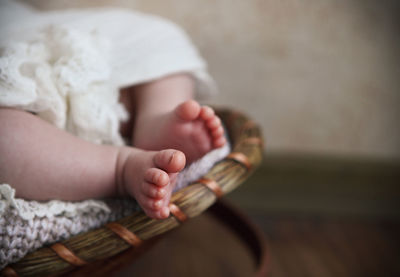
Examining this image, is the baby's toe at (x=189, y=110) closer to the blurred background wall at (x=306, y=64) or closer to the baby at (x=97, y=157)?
the baby at (x=97, y=157)

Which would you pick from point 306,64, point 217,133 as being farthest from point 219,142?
point 306,64

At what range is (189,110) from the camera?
36 cm

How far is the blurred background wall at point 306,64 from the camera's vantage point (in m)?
0.87

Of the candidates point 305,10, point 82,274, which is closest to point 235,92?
point 305,10

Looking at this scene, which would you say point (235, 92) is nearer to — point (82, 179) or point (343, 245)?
point (343, 245)

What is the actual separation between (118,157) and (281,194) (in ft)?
2.45

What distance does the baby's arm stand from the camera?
34cm

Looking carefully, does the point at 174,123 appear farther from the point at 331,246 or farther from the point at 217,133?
the point at 331,246

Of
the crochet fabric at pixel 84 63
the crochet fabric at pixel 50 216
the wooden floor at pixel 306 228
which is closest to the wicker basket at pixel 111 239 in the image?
the crochet fabric at pixel 50 216

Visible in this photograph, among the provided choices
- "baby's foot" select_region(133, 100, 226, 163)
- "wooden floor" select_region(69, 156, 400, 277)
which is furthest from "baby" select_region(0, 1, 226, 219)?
"wooden floor" select_region(69, 156, 400, 277)

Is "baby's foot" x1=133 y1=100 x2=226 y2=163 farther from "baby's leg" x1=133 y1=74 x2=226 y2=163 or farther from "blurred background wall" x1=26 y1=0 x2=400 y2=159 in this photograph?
"blurred background wall" x1=26 y1=0 x2=400 y2=159

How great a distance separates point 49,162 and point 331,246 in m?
0.80

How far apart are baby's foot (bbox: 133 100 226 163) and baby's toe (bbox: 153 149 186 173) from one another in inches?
2.7

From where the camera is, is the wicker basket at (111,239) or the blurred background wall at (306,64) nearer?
the wicker basket at (111,239)
